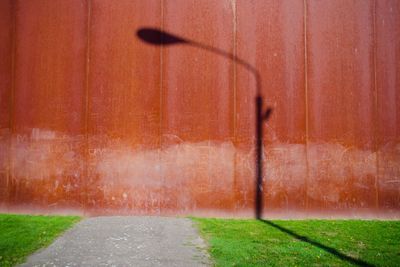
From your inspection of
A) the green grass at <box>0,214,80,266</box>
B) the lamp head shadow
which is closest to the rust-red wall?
the lamp head shadow

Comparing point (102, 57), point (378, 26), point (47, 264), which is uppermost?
point (378, 26)

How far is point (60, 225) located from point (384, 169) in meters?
7.80

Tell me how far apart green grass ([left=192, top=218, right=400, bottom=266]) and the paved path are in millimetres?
397

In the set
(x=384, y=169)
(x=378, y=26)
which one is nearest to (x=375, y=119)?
(x=384, y=169)

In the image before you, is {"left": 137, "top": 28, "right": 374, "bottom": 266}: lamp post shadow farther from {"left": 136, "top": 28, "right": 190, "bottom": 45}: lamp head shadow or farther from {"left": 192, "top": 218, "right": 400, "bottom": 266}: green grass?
{"left": 192, "top": 218, "right": 400, "bottom": 266}: green grass

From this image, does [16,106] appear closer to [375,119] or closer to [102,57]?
[102,57]

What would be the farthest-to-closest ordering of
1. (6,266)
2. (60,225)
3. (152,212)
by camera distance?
(152,212) < (60,225) < (6,266)

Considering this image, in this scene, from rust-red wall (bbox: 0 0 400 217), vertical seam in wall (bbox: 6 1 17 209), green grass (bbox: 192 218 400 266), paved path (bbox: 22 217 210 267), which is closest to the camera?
paved path (bbox: 22 217 210 267)

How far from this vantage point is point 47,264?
5020 millimetres

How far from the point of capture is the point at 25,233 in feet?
22.0

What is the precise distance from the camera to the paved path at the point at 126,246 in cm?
520

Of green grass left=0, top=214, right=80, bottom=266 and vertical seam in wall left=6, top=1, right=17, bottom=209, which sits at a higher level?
vertical seam in wall left=6, top=1, right=17, bottom=209

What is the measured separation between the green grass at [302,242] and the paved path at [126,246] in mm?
397

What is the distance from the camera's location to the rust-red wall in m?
8.70
